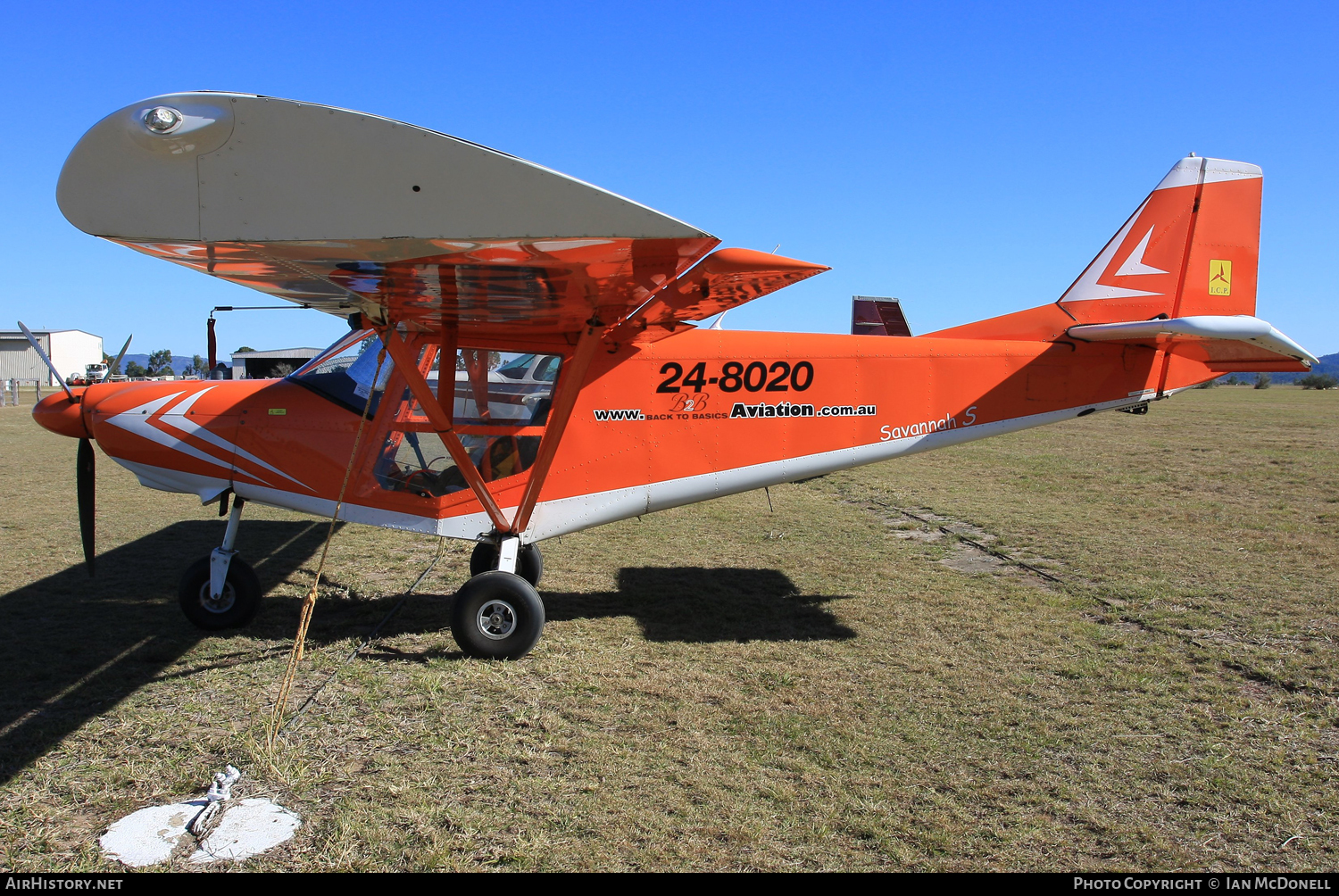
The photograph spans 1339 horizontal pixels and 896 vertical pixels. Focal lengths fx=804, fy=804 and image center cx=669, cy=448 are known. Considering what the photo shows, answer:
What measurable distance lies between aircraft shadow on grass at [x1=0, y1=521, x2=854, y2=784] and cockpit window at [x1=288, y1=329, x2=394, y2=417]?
1704 millimetres

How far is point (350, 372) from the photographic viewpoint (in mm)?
6059

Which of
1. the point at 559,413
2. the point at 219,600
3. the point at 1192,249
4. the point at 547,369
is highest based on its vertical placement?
the point at 1192,249

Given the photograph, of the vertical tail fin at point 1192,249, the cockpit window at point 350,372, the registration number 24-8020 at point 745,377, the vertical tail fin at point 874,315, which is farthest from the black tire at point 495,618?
the vertical tail fin at point 874,315

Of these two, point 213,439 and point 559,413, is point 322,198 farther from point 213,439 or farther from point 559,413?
point 213,439

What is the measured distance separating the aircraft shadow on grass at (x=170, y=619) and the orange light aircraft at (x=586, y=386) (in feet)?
1.66

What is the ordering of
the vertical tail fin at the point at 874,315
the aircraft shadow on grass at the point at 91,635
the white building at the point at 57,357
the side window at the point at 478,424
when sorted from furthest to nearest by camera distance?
the white building at the point at 57,357, the vertical tail fin at the point at 874,315, the side window at the point at 478,424, the aircraft shadow on grass at the point at 91,635

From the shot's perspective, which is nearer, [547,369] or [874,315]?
[547,369]

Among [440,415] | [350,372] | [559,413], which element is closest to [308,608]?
[440,415]

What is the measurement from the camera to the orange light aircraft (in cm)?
450

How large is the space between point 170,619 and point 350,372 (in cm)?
229

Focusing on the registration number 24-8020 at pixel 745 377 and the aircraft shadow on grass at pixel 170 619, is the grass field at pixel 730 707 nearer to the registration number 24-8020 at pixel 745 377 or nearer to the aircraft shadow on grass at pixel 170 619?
the aircraft shadow on grass at pixel 170 619

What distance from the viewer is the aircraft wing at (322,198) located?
290 cm

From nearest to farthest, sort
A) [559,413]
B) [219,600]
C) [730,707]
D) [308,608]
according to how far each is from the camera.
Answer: [308,608] → [730,707] → [559,413] → [219,600]
